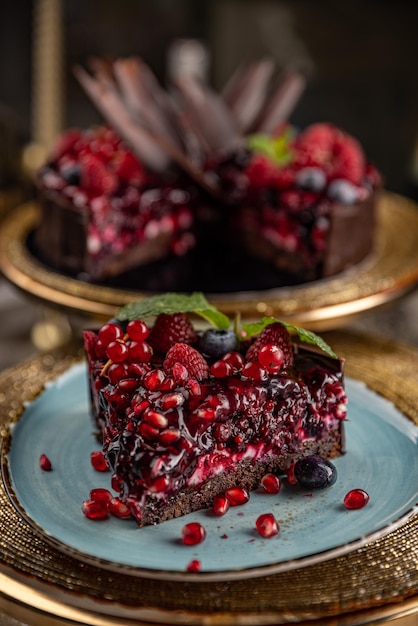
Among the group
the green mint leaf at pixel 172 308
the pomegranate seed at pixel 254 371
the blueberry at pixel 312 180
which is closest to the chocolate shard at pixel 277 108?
the blueberry at pixel 312 180

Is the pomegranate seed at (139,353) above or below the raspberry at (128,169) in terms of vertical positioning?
above

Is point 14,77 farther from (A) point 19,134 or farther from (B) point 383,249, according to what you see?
(B) point 383,249

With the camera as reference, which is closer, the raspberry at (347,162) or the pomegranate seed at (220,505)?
the pomegranate seed at (220,505)

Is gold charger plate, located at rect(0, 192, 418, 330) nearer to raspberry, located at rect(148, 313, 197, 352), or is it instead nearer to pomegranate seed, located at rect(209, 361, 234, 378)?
raspberry, located at rect(148, 313, 197, 352)

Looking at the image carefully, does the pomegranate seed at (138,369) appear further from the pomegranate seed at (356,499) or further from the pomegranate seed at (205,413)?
the pomegranate seed at (356,499)

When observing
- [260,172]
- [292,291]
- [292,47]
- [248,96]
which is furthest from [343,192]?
[292,47]

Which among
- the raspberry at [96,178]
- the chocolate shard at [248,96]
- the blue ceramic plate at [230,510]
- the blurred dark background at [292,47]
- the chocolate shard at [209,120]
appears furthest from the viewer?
the blurred dark background at [292,47]
